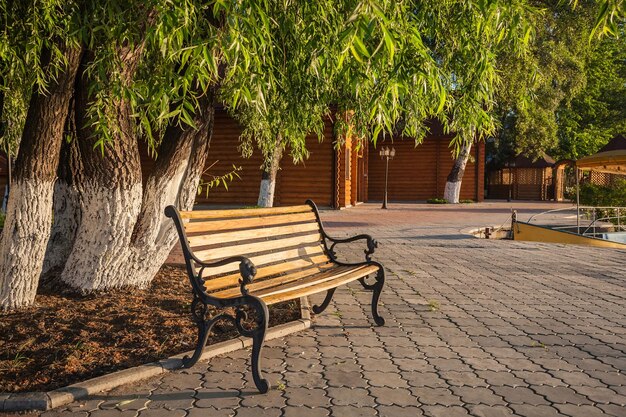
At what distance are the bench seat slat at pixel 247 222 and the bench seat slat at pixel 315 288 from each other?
0.75 meters

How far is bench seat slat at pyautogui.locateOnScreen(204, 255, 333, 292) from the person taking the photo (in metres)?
4.20

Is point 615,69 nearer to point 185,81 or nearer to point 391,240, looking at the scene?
point 391,240

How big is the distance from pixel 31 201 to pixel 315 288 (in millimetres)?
2677

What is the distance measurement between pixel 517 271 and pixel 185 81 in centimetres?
677

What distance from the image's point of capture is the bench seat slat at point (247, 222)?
4.29 meters

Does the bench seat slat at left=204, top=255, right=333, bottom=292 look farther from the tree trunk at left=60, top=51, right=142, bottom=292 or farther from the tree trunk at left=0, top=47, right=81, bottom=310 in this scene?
the tree trunk at left=0, top=47, right=81, bottom=310

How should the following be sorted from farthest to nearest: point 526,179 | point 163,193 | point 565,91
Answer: point 526,179 → point 565,91 → point 163,193

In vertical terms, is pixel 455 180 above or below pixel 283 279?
above

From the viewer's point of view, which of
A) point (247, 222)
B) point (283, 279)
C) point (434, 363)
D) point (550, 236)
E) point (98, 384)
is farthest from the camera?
point (550, 236)

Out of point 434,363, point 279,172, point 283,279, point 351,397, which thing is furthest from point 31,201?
point 279,172

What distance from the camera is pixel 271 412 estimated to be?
130 inches

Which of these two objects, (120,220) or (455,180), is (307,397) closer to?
(120,220)

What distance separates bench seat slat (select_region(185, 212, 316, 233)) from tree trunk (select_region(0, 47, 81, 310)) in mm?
1763

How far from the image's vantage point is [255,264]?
15.6ft
